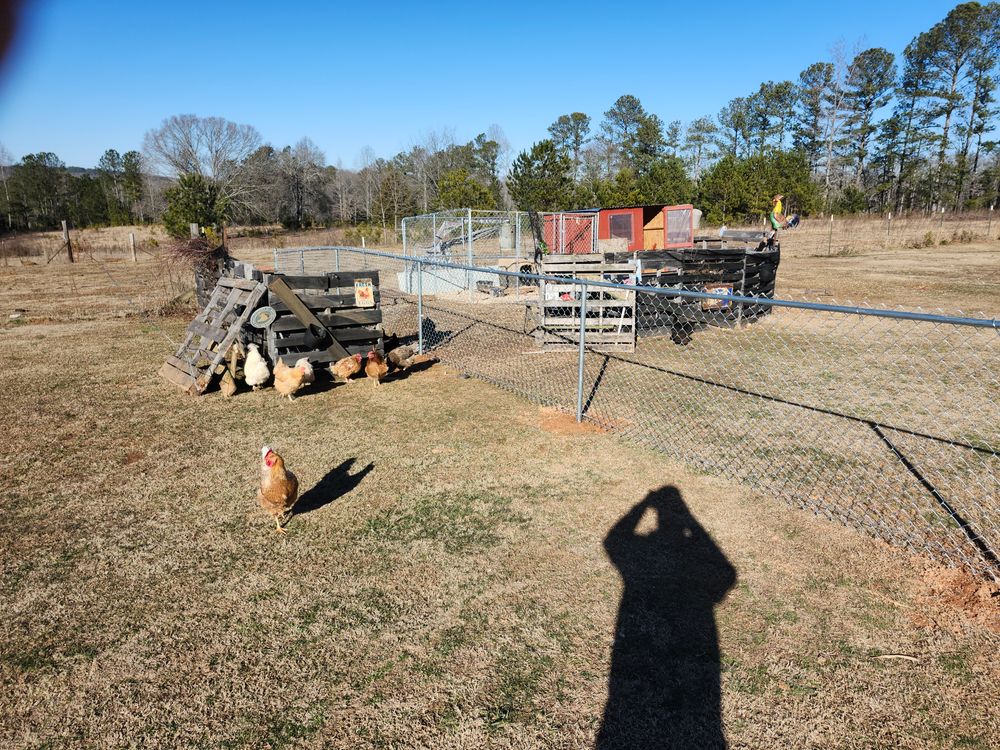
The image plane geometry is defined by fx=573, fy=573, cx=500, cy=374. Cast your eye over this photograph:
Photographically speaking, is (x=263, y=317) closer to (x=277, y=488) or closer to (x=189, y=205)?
(x=277, y=488)

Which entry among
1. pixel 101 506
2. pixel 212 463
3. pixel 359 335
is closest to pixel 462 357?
pixel 359 335

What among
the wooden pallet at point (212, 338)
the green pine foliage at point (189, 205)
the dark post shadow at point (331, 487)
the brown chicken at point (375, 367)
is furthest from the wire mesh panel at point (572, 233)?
the green pine foliage at point (189, 205)

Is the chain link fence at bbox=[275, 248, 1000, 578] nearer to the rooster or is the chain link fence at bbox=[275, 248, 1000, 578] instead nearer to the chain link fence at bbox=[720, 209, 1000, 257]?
the rooster

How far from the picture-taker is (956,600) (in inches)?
137

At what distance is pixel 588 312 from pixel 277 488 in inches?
303

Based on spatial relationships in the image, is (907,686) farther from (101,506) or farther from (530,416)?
(101,506)

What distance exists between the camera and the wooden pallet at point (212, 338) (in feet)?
25.5

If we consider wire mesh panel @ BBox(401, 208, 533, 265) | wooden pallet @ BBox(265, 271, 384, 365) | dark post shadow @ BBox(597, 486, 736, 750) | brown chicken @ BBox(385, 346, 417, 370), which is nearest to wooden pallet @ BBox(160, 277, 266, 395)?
wooden pallet @ BBox(265, 271, 384, 365)

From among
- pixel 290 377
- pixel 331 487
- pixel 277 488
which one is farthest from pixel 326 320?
pixel 277 488

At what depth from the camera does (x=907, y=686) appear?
9.39ft

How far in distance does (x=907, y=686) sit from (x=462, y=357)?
7.76 meters

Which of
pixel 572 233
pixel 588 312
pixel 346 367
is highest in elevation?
pixel 572 233

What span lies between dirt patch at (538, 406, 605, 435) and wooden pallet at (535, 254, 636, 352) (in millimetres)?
3340

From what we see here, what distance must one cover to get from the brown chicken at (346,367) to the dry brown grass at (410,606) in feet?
6.33
